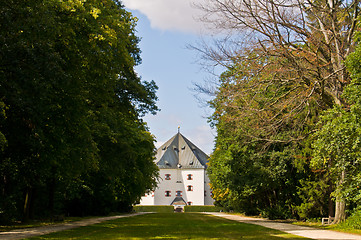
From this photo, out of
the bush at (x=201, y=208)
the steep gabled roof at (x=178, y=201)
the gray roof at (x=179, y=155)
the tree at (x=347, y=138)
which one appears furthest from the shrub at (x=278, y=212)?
the gray roof at (x=179, y=155)

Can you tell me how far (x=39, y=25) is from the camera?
41.8 ft

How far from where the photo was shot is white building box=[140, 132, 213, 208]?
8894 cm

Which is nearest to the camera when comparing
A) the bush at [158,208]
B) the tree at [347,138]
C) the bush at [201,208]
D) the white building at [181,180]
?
the tree at [347,138]

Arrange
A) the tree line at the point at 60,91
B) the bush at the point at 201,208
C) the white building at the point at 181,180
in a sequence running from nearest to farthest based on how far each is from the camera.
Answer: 1. the tree line at the point at 60,91
2. the bush at the point at 201,208
3. the white building at the point at 181,180

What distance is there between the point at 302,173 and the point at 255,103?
9028mm

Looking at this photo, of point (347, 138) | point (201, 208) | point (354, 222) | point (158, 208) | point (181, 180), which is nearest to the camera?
point (347, 138)

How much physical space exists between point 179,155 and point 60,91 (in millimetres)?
79494

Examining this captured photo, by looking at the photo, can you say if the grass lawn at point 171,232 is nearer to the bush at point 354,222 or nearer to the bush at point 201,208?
the bush at point 354,222

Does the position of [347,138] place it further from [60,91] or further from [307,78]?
[60,91]

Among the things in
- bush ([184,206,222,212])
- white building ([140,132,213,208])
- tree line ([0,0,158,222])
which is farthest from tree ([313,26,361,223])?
white building ([140,132,213,208])

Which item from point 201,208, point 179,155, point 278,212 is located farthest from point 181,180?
point 278,212

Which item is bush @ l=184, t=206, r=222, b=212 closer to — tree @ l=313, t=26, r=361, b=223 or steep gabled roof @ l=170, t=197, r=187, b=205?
steep gabled roof @ l=170, t=197, r=187, b=205

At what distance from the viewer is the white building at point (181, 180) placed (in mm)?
88938

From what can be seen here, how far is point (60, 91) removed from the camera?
15.2 m
